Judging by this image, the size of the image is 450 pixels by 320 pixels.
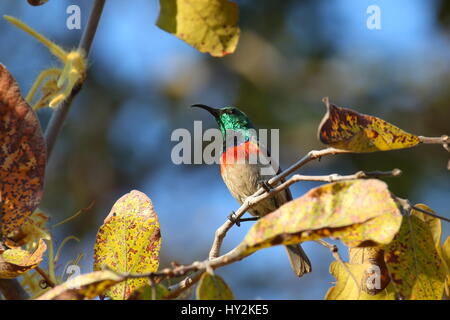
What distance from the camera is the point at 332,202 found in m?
1.11

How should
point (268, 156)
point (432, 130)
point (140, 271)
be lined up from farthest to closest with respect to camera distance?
1. point (432, 130)
2. point (268, 156)
3. point (140, 271)

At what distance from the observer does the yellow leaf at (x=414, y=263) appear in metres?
1.27

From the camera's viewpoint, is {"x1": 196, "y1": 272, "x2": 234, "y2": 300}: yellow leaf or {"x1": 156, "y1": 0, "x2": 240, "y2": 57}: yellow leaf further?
{"x1": 156, "y1": 0, "x2": 240, "y2": 57}: yellow leaf

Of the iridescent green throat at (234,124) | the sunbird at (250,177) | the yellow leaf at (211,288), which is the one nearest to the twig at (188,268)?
the yellow leaf at (211,288)

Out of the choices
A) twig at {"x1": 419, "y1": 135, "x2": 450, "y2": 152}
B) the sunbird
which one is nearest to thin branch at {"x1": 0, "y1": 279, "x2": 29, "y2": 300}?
twig at {"x1": 419, "y1": 135, "x2": 450, "y2": 152}

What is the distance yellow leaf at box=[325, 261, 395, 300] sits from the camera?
4.22 feet

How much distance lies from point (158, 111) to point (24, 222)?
5.59 meters

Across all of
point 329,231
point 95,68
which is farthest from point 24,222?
point 95,68

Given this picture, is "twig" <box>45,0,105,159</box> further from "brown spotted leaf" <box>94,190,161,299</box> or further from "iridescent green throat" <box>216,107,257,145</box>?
"iridescent green throat" <box>216,107,257,145</box>

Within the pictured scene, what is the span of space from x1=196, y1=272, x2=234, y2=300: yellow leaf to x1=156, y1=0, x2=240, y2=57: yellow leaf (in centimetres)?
47

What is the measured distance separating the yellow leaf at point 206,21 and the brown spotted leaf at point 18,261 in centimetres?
58

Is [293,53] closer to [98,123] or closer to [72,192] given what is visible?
[98,123]

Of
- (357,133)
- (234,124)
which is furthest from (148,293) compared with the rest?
(234,124)

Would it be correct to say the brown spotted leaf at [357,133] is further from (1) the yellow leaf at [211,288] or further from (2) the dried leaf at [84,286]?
(2) the dried leaf at [84,286]
